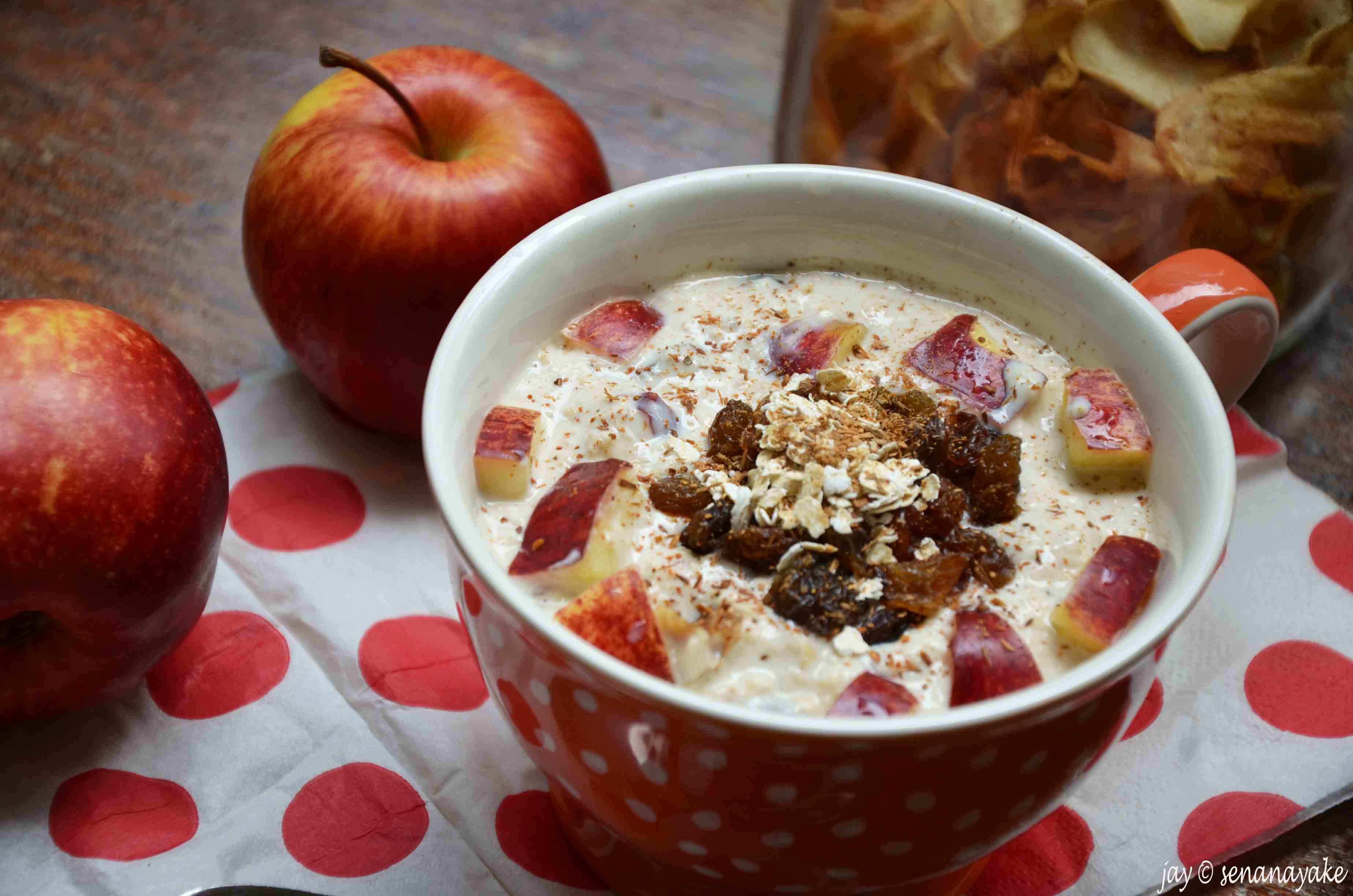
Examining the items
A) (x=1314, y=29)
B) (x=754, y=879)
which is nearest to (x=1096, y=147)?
(x=1314, y=29)

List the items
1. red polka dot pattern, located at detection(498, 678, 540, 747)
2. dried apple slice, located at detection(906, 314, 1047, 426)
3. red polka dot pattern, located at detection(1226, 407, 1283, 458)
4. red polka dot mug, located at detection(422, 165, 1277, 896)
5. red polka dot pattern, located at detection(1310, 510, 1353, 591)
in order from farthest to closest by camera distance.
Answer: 1. red polka dot pattern, located at detection(1226, 407, 1283, 458)
2. red polka dot pattern, located at detection(1310, 510, 1353, 591)
3. dried apple slice, located at detection(906, 314, 1047, 426)
4. red polka dot pattern, located at detection(498, 678, 540, 747)
5. red polka dot mug, located at detection(422, 165, 1277, 896)

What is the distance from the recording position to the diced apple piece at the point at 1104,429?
958 mm

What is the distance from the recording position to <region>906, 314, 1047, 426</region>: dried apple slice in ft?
3.38

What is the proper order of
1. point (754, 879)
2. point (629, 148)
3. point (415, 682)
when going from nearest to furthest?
1. point (754, 879)
2. point (415, 682)
3. point (629, 148)

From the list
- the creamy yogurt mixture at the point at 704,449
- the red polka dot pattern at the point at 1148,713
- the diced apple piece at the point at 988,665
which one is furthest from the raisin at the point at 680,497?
the red polka dot pattern at the point at 1148,713

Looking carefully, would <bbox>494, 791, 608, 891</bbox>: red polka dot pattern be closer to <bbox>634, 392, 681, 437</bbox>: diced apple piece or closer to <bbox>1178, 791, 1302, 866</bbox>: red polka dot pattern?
<bbox>634, 392, 681, 437</bbox>: diced apple piece

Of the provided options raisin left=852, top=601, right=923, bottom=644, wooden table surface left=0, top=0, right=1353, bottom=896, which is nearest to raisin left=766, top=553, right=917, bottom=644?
raisin left=852, top=601, right=923, bottom=644

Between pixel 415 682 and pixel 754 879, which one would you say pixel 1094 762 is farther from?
pixel 415 682

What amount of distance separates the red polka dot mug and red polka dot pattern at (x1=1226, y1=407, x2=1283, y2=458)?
0.94 ft

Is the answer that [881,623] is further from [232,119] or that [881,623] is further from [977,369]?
[232,119]

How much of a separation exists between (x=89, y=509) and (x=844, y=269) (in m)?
0.69

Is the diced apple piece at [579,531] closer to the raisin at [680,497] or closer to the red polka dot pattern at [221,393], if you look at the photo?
the raisin at [680,497]

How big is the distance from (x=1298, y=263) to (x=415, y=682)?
3.53ft

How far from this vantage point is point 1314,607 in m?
1.24
